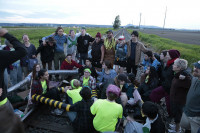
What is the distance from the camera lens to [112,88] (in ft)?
9.31

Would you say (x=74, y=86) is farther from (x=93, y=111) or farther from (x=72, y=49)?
(x=72, y=49)

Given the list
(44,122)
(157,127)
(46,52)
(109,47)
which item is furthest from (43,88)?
(157,127)

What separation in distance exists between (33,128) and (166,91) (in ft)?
11.9

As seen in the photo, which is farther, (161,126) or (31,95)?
(31,95)

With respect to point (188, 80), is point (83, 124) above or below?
below

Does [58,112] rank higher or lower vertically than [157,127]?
lower

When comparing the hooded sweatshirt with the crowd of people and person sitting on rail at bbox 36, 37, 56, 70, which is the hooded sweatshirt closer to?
the crowd of people

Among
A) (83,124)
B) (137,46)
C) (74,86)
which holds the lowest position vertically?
(83,124)

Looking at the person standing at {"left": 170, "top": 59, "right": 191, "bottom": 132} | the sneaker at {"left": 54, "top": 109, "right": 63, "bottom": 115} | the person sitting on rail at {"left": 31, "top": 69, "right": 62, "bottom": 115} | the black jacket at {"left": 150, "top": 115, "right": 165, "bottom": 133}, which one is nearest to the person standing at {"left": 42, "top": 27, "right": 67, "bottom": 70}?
the person sitting on rail at {"left": 31, "top": 69, "right": 62, "bottom": 115}

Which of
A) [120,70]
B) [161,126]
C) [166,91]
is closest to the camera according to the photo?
[161,126]

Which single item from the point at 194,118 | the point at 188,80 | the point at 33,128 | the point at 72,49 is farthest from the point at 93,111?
the point at 72,49

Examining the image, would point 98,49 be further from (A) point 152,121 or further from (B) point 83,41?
(A) point 152,121

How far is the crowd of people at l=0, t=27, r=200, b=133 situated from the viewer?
258 centimetres

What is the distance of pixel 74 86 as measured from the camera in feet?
12.0
